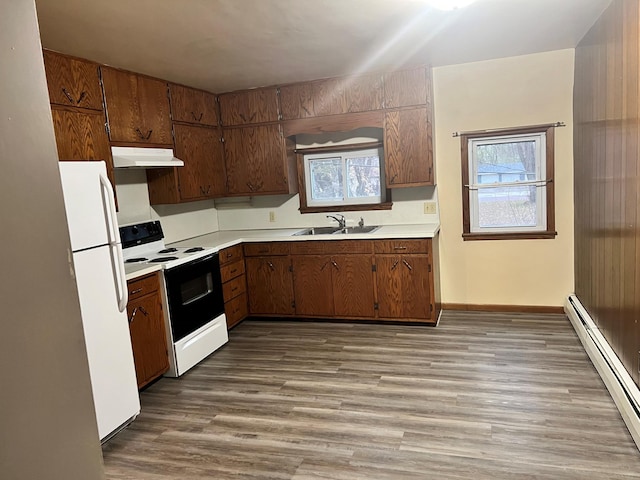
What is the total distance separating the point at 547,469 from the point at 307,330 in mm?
2414

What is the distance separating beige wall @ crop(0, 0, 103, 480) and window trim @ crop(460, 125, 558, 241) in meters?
3.87

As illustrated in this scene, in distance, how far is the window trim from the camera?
13.1 ft

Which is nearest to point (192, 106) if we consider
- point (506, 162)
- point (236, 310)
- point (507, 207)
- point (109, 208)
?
point (236, 310)

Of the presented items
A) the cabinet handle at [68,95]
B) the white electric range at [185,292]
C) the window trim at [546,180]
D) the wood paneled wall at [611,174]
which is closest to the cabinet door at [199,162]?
the white electric range at [185,292]

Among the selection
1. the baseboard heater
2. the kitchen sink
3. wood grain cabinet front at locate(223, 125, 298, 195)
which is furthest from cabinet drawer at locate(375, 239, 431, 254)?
the baseboard heater

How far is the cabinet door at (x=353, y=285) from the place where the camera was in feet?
13.5

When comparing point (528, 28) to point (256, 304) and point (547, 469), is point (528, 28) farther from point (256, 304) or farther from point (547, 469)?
point (256, 304)

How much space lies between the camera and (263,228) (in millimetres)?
5039

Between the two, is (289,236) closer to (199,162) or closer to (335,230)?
(335,230)

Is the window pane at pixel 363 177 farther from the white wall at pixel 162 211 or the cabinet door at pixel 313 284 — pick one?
the white wall at pixel 162 211

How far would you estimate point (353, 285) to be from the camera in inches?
165

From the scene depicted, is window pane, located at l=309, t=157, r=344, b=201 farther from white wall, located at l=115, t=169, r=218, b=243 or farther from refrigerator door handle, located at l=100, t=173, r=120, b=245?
refrigerator door handle, located at l=100, t=173, r=120, b=245

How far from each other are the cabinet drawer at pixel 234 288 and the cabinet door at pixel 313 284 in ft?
1.67

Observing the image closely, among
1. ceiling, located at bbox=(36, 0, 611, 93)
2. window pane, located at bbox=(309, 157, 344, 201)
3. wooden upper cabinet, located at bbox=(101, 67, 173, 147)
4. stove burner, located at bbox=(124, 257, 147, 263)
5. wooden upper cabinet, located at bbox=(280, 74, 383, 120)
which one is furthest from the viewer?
window pane, located at bbox=(309, 157, 344, 201)
